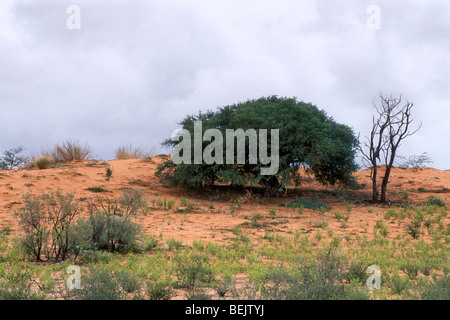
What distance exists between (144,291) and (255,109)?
14408 millimetres

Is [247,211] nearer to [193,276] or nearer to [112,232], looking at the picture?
[112,232]

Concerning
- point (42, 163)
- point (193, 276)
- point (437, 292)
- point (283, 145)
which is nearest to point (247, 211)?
point (283, 145)

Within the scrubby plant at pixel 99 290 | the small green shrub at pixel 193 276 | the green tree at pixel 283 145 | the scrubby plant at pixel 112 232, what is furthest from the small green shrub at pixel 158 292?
the green tree at pixel 283 145

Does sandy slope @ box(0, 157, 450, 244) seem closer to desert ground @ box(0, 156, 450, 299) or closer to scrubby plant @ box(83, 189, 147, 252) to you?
desert ground @ box(0, 156, 450, 299)

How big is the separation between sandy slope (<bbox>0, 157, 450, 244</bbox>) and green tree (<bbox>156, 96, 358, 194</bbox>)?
2.69ft

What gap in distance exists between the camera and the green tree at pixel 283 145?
17.7 m

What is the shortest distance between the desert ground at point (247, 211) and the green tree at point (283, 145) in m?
0.77

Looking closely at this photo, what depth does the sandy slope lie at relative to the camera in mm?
11719

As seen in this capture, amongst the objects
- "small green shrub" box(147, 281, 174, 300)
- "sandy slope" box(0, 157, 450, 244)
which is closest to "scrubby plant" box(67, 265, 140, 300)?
"small green shrub" box(147, 281, 174, 300)

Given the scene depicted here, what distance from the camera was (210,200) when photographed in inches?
699

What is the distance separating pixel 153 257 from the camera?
782cm

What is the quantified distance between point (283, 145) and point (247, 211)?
4.18m

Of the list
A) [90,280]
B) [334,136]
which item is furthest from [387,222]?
[90,280]
